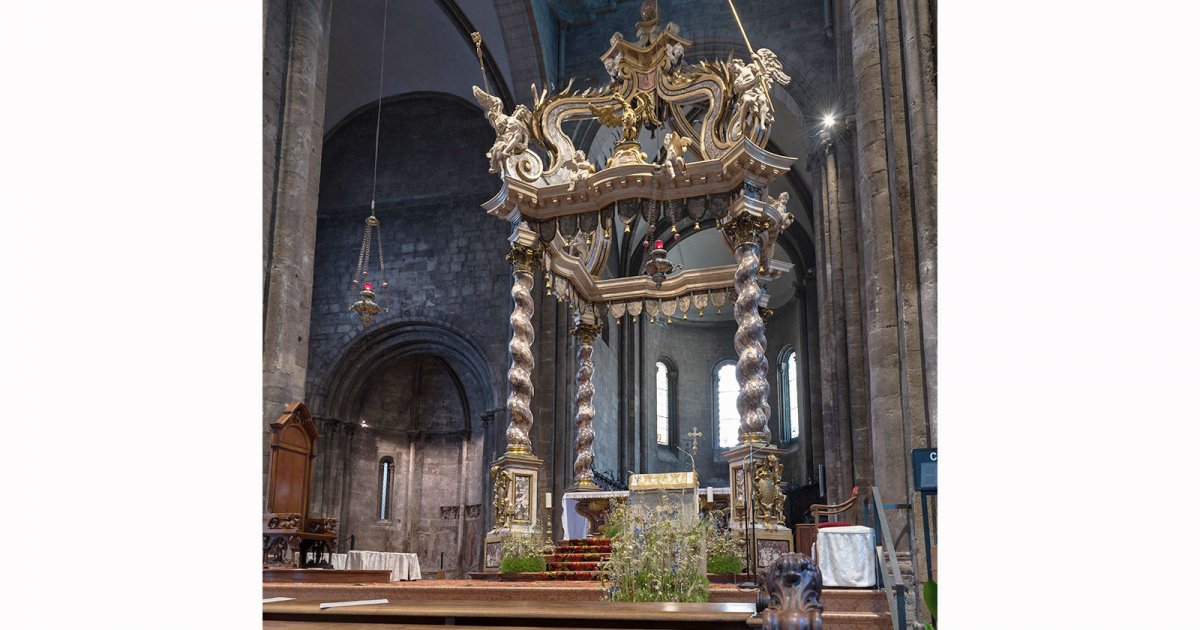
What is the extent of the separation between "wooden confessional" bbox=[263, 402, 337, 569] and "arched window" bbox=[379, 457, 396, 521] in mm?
8770

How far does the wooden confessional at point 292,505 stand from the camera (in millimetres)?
8945

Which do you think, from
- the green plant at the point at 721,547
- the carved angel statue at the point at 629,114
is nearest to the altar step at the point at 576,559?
the green plant at the point at 721,547

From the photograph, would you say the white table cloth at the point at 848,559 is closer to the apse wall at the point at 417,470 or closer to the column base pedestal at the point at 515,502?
the column base pedestal at the point at 515,502

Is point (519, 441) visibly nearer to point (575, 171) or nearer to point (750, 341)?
point (750, 341)

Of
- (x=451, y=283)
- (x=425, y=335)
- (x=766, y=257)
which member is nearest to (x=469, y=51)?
(x=451, y=283)

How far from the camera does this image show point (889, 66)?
7.02 m

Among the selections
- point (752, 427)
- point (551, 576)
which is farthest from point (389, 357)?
point (752, 427)

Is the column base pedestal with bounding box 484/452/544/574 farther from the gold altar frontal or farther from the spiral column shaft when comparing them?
the spiral column shaft

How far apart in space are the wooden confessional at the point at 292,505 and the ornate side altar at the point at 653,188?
2020 millimetres

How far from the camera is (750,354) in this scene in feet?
29.4

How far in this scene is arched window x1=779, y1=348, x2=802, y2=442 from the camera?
2431 centimetres

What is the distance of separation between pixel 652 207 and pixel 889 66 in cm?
310

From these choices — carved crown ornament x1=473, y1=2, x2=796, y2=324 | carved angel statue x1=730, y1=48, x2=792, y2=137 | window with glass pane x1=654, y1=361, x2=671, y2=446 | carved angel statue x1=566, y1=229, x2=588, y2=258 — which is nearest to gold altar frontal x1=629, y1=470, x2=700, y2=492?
carved crown ornament x1=473, y1=2, x2=796, y2=324

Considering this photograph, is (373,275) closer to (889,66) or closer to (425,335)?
(425,335)
